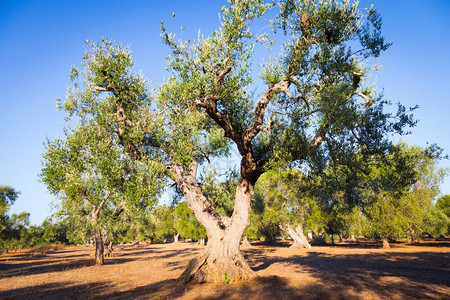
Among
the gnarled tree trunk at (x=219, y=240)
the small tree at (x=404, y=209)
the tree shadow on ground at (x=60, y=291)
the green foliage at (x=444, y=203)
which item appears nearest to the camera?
the tree shadow on ground at (x=60, y=291)

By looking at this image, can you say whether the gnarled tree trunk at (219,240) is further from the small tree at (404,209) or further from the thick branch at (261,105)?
the small tree at (404,209)

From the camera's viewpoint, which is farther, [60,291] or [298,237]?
[298,237]

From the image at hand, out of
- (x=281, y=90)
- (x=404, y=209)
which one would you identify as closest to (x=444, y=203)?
(x=404, y=209)

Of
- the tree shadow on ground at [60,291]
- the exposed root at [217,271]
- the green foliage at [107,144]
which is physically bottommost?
the tree shadow on ground at [60,291]

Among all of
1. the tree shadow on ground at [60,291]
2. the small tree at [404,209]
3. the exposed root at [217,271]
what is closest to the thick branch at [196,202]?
the exposed root at [217,271]

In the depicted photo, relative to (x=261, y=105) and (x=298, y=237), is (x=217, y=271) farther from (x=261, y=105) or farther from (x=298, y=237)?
(x=298, y=237)

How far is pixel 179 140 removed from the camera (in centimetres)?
1512

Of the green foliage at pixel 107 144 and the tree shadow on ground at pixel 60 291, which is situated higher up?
the green foliage at pixel 107 144

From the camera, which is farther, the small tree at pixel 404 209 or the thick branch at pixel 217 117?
the small tree at pixel 404 209

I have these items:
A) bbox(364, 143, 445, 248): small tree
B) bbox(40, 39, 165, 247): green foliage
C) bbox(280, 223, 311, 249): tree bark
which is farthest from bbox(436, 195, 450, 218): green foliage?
bbox(40, 39, 165, 247): green foliage

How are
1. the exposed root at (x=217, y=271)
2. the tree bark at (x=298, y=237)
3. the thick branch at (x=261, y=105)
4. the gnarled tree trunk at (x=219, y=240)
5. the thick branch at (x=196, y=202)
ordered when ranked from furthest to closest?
the tree bark at (x=298, y=237)
the thick branch at (x=196, y=202)
the thick branch at (x=261, y=105)
the gnarled tree trunk at (x=219, y=240)
the exposed root at (x=217, y=271)

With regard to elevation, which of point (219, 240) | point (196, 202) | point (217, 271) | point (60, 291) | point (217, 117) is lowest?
point (60, 291)

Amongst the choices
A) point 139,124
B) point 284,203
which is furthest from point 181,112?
point 284,203

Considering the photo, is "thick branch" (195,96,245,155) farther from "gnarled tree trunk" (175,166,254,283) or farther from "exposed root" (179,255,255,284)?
"exposed root" (179,255,255,284)
